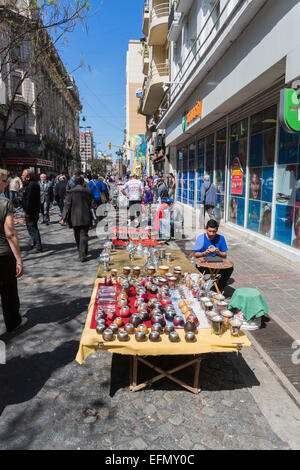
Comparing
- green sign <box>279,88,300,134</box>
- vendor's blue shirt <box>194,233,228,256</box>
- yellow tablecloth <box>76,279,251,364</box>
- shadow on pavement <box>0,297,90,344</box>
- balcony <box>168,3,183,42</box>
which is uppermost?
balcony <box>168,3,183,42</box>

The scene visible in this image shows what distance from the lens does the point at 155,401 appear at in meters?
3.01

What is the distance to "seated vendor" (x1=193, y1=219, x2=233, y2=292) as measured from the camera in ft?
17.2

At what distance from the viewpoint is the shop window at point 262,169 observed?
8758mm

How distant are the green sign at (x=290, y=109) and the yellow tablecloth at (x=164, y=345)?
439 centimetres

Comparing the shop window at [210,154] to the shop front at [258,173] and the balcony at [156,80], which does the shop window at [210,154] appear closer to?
the shop front at [258,173]

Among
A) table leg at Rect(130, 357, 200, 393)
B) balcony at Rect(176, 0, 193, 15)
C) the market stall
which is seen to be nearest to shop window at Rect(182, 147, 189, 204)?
balcony at Rect(176, 0, 193, 15)

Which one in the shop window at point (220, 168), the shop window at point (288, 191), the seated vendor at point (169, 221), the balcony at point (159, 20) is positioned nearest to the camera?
the shop window at point (288, 191)

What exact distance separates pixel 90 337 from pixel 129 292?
3.44 feet

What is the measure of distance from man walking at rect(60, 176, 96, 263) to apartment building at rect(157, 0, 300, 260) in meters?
4.52

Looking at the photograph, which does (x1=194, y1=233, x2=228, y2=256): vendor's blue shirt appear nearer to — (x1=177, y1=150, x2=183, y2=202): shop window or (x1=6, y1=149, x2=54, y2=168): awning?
(x1=177, y1=150, x2=183, y2=202): shop window

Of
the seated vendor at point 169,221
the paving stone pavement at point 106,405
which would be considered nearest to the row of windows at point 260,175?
the seated vendor at point 169,221

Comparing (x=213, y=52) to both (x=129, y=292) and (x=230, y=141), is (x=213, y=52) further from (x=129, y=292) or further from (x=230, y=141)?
(x=129, y=292)

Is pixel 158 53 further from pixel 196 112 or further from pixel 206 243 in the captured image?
pixel 206 243
